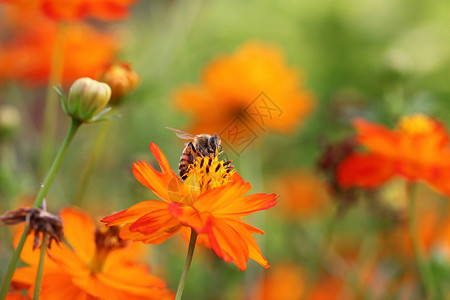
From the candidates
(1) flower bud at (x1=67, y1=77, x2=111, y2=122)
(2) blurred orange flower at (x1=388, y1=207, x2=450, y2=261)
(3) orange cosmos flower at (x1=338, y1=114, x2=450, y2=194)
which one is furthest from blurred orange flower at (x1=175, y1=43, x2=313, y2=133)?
(1) flower bud at (x1=67, y1=77, x2=111, y2=122)

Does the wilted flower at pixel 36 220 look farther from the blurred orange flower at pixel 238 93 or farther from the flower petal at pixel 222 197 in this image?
the blurred orange flower at pixel 238 93

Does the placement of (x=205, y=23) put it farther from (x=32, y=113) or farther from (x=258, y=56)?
(x=258, y=56)

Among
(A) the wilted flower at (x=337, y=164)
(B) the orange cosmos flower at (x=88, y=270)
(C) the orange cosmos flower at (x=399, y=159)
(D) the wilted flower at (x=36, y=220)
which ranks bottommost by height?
(B) the orange cosmos flower at (x=88, y=270)

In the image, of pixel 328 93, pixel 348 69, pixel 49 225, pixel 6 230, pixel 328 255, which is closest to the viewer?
pixel 49 225

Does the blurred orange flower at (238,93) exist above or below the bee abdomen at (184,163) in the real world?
above

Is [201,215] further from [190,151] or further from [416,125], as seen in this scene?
[416,125]

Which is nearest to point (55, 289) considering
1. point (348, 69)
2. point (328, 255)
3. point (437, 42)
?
point (328, 255)

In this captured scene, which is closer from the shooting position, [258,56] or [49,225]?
[49,225]

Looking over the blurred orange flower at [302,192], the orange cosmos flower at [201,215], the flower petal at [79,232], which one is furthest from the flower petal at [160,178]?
the blurred orange flower at [302,192]
